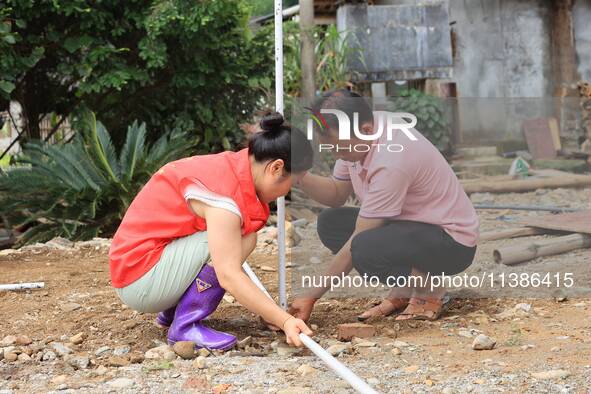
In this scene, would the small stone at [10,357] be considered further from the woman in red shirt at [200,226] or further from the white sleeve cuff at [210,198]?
the white sleeve cuff at [210,198]

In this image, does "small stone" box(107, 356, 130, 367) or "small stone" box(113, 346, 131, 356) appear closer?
"small stone" box(107, 356, 130, 367)

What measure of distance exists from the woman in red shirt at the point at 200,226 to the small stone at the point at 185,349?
0.21 feet

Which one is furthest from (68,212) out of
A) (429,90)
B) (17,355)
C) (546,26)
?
(546,26)

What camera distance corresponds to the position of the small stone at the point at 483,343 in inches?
123

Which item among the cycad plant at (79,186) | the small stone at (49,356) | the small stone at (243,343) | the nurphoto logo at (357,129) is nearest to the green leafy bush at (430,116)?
the cycad plant at (79,186)

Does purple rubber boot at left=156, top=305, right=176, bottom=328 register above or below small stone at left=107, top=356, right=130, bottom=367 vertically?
above

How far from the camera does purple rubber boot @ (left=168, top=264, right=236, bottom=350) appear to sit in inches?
125

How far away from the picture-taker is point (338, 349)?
315cm

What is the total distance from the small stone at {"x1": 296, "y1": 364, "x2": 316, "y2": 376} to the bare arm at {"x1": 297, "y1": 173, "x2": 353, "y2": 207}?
974 millimetres

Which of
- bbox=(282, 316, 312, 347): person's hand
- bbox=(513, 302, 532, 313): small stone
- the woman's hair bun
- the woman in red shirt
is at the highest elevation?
the woman's hair bun

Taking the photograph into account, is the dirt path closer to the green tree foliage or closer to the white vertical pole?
the white vertical pole

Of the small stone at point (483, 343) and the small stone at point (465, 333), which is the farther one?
the small stone at point (465, 333)

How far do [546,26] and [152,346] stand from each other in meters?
9.12

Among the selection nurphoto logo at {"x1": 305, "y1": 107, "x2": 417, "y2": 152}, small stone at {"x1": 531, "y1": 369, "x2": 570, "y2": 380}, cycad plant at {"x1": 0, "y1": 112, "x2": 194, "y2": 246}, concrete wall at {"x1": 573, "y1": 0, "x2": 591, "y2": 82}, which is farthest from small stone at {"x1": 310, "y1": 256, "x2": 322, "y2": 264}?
concrete wall at {"x1": 573, "y1": 0, "x2": 591, "y2": 82}
